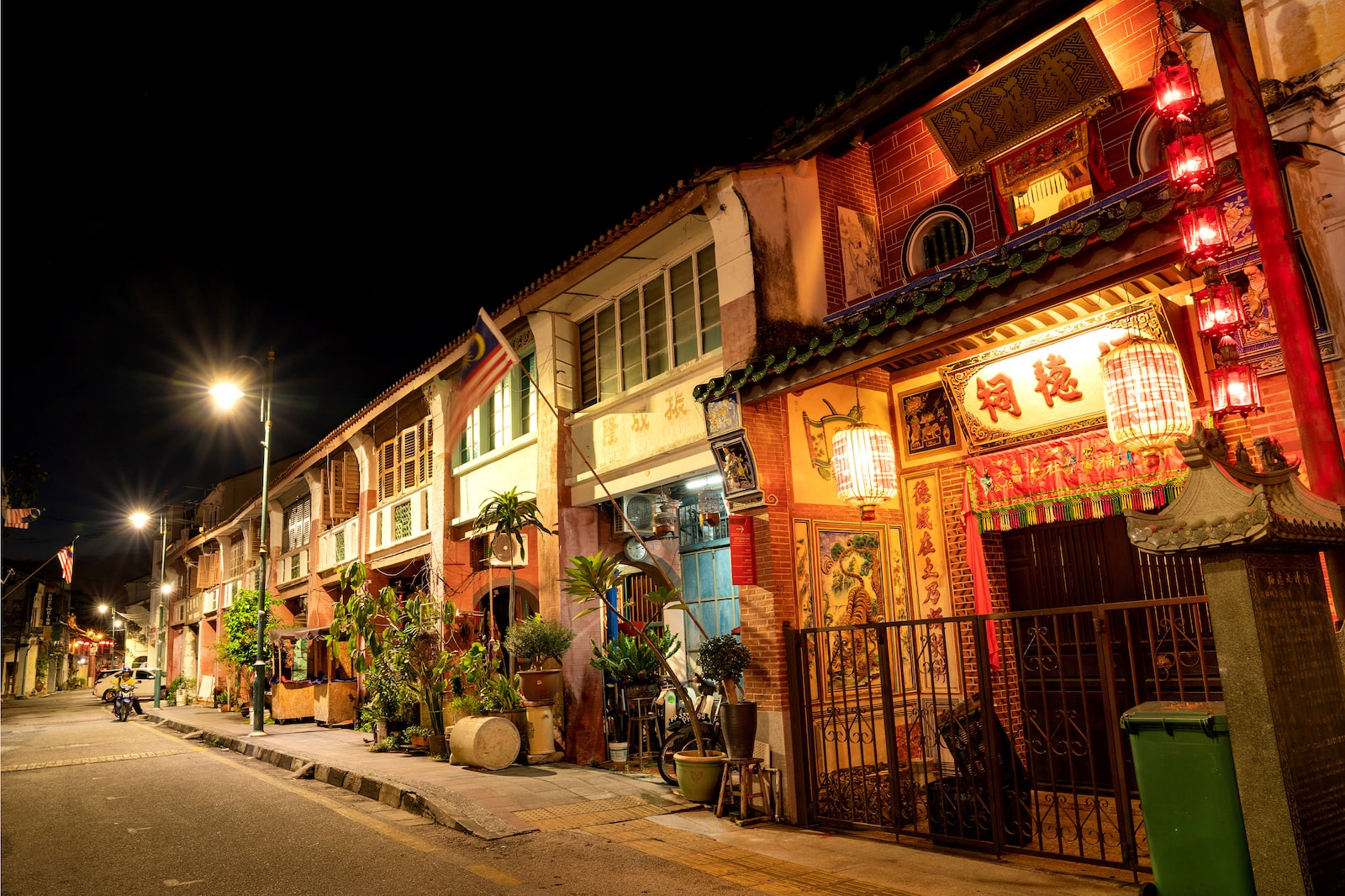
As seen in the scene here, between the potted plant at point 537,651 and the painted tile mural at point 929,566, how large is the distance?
558 centimetres

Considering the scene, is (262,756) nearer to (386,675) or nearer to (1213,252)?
(386,675)

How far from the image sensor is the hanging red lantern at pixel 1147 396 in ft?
22.6

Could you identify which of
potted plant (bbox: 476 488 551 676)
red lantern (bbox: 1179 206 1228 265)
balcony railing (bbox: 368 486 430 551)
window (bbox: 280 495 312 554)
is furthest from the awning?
red lantern (bbox: 1179 206 1228 265)

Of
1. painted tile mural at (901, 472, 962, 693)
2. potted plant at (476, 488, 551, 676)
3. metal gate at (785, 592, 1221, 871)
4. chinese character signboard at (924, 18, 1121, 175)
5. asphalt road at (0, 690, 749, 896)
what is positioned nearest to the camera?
metal gate at (785, 592, 1221, 871)

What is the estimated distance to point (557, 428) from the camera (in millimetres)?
14109

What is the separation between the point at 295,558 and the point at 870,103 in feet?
80.6

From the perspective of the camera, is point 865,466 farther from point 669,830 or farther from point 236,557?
point 236,557

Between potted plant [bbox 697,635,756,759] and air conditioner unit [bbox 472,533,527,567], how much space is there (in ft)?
17.6

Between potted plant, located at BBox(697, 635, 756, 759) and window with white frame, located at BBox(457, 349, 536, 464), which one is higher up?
window with white frame, located at BBox(457, 349, 536, 464)

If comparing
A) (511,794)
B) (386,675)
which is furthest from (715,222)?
(386,675)

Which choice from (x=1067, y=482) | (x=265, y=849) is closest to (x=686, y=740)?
(x=265, y=849)

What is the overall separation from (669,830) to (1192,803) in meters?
5.02

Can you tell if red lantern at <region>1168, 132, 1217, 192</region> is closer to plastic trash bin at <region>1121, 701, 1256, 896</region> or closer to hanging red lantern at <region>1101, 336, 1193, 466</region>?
hanging red lantern at <region>1101, 336, 1193, 466</region>

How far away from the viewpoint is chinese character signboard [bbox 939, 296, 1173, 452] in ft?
26.2
